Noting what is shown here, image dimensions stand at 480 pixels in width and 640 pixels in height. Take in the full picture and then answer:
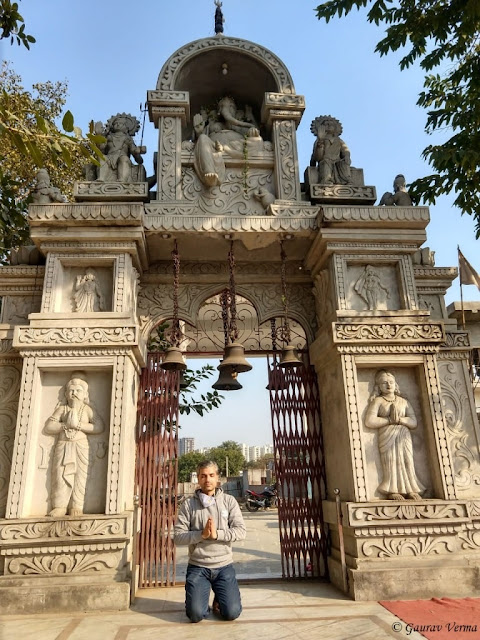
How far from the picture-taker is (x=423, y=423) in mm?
5602

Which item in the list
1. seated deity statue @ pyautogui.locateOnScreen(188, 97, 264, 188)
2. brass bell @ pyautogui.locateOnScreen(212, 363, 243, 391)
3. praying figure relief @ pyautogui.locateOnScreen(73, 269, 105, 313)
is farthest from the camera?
seated deity statue @ pyautogui.locateOnScreen(188, 97, 264, 188)

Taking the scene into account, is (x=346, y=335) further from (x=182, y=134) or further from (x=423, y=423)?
(x=182, y=134)

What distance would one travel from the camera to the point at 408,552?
198 inches

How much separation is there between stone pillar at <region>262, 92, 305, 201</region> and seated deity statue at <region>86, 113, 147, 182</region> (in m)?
1.86

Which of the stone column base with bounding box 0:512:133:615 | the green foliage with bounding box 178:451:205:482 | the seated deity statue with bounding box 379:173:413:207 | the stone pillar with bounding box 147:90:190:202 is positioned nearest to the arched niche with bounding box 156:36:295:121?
the stone pillar with bounding box 147:90:190:202

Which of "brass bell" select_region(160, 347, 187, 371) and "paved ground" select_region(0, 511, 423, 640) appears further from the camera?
"brass bell" select_region(160, 347, 187, 371)

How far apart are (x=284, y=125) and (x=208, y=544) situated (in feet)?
18.4

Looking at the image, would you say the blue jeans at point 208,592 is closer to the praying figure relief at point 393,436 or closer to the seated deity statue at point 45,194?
the praying figure relief at point 393,436

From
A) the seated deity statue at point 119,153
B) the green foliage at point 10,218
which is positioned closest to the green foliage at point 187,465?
the green foliage at point 10,218

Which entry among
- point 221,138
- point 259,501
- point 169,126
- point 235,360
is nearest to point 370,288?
point 235,360

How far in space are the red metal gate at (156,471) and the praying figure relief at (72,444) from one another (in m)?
1.10

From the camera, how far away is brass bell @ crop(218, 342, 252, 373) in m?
5.50

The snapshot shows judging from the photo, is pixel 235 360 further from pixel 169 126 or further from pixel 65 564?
pixel 169 126

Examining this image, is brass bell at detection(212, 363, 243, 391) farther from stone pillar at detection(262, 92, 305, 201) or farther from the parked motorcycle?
the parked motorcycle
